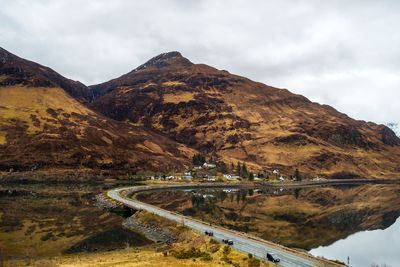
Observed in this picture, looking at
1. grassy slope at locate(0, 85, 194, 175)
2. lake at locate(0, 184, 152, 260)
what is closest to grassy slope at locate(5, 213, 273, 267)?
lake at locate(0, 184, 152, 260)

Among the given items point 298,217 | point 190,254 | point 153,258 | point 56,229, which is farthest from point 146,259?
point 298,217

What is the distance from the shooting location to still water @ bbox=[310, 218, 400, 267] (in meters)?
48.5

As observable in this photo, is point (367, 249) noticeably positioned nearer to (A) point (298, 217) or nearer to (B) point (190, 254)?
(A) point (298, 217)

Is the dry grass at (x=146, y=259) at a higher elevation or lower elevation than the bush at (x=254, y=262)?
lower

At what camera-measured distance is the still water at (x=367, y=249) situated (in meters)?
48.5

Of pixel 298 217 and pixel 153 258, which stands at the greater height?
pixel 153 258

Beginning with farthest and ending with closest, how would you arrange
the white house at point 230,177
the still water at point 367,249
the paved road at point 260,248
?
the white house at point 230,177 < the still water at point 367,249 < the paved road at point 260,248

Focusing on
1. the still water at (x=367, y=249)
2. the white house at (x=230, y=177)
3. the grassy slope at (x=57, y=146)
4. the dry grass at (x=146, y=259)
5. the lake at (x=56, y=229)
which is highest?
the grassy slope at (x=57, y=146)

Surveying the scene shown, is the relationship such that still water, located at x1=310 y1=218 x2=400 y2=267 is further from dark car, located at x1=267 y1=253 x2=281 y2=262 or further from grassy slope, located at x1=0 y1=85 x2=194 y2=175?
grassy slope, located at x1=0 y1=85 x2=194 y2=175

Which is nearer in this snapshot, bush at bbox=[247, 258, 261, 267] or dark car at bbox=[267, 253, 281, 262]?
bush at bbox=[247, 258, 261, 267]

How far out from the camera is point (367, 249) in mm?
54906

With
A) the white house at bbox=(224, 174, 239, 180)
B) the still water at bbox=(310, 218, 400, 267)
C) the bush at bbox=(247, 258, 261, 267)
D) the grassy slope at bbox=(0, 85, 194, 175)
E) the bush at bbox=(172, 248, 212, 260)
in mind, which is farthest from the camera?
the white house at bbox=(224, 174, 239, 180)

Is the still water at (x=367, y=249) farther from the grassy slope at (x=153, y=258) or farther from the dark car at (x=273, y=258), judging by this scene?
the grassy slope at (x=153, y=258)

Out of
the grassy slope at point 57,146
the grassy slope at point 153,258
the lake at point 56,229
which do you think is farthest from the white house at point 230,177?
the grassy slope at point 153,258
